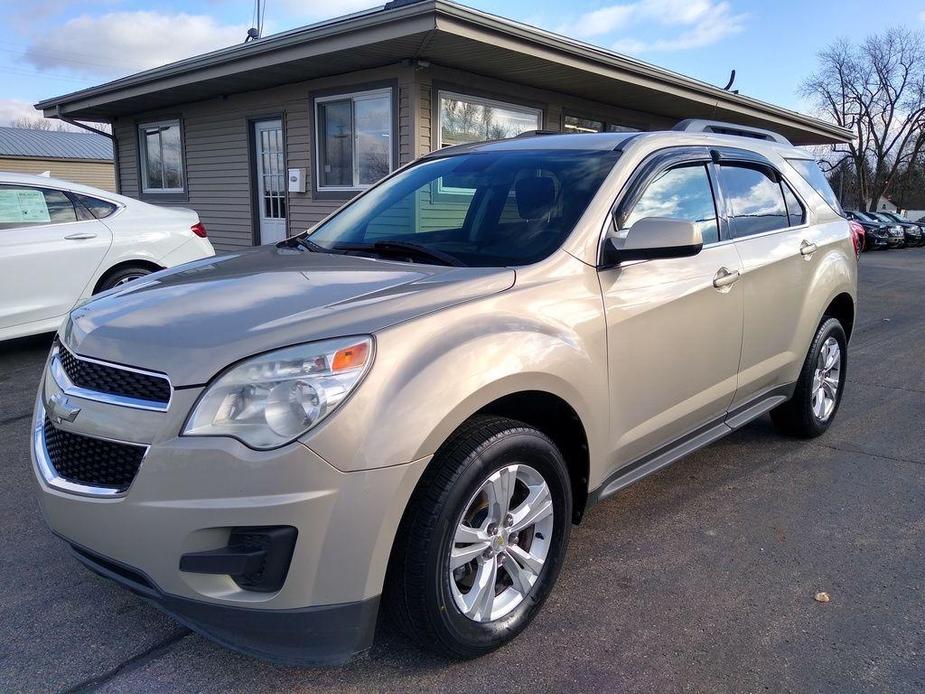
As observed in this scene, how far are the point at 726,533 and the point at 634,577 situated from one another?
669 millimetres

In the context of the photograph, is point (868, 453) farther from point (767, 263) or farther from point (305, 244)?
point (305, 244)

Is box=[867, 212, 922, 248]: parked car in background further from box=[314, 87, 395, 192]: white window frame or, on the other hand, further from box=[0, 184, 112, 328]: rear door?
box=[0, 184, 112, 328]: rear door

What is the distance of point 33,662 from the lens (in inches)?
92.7

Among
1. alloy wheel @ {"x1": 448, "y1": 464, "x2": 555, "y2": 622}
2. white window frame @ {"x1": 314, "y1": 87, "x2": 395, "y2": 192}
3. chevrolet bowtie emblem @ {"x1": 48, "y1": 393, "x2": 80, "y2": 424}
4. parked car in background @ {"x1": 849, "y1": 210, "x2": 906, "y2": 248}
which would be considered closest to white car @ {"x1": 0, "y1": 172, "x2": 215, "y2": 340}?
white window frame @ {"x1": 314, "y1": 87, "x2": 395, "y2": 192}

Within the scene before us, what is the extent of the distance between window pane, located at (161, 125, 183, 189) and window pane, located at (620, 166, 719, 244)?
1264 centimetres

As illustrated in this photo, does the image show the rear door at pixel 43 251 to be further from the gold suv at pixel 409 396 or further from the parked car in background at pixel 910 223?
the parked car in background at pixel 910 223

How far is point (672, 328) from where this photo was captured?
3.04 m

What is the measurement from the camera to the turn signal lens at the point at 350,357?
2012 millimetres

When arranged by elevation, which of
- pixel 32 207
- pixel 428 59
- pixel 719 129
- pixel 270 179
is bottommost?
pixel 32 207

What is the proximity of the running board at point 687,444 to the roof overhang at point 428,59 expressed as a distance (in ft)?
18.4

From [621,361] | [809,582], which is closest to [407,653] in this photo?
[621,361]

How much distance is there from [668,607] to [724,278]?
1.52 metres

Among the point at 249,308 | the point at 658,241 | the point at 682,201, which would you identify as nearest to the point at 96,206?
the point at 249,308

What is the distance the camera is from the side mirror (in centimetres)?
272
